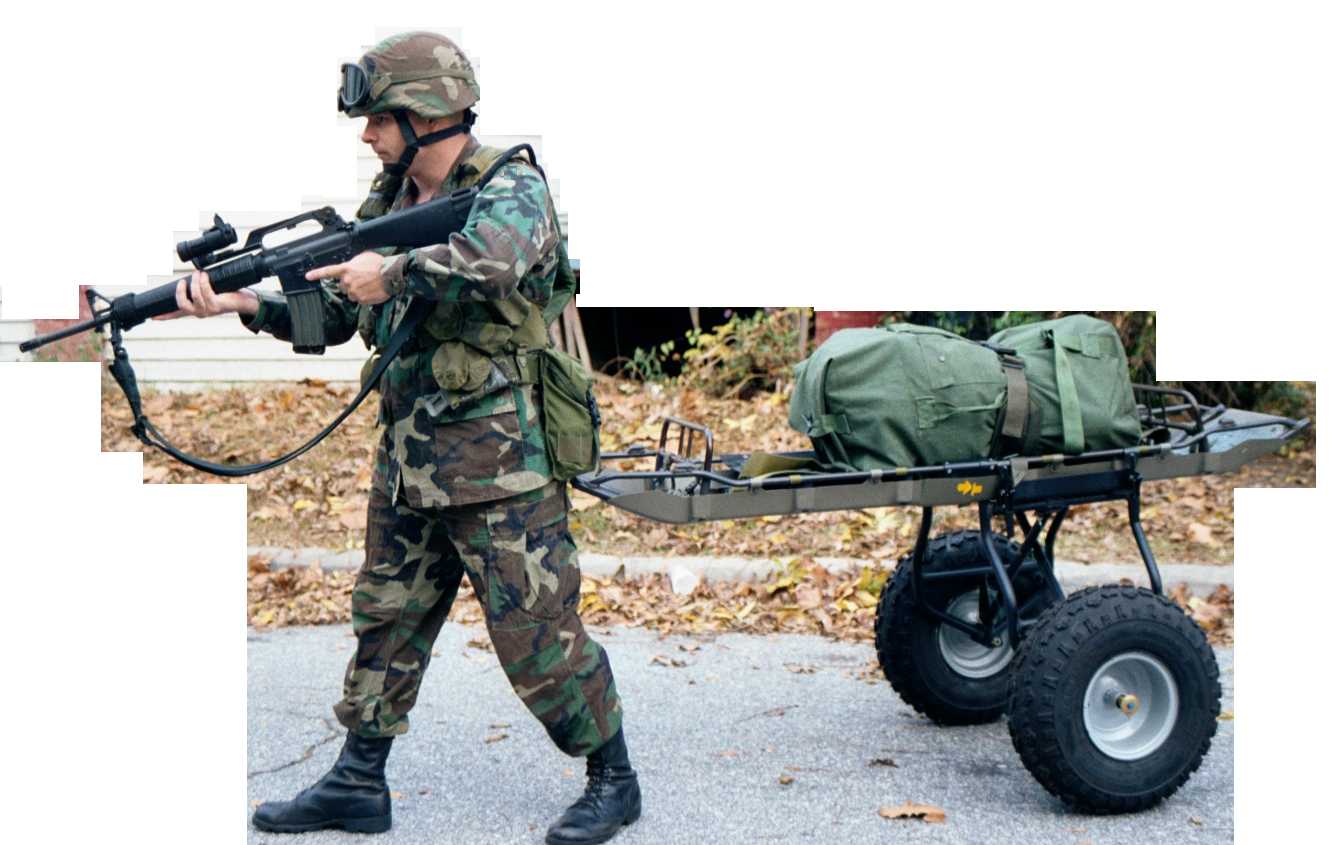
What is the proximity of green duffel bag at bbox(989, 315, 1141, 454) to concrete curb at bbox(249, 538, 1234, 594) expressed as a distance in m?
2.44

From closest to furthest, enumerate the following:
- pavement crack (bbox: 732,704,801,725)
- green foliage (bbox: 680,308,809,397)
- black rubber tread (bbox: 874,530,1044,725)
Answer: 1. black rubber tread (bbox: 874,530,1044,725)
2. pavement crack (bbox: 732,704,801,725)
3. green foliage (bbox: 680,308,809,397)

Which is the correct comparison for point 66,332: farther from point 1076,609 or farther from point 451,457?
point 1076,609

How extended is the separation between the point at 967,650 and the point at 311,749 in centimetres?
248

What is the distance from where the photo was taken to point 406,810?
4.58 meters

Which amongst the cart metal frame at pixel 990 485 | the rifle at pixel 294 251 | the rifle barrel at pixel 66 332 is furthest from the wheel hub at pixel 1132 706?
the rifle barrel at pixel 66 332

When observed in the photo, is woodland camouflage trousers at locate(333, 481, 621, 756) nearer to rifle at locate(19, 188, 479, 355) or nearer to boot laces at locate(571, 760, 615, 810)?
boot laces at locate(571, 760, 615, 810)

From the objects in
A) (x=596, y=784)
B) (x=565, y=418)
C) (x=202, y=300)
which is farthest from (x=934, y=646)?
(x=202, y=300)

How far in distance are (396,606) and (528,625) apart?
466 mm

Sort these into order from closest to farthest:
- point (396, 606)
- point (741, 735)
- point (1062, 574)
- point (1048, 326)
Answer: point (396, 606) → point (1048, 326) → point (741, 735) → point (1062, 574)

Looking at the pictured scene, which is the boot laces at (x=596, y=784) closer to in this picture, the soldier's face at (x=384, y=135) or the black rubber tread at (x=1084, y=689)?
the black rubber tread at (x=1084, y=689)

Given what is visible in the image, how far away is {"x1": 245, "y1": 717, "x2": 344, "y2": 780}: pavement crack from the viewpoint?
Result: 4.87m

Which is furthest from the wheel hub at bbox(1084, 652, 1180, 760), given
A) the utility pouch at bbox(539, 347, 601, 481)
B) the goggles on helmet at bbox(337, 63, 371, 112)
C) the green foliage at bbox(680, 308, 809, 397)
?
the green foliage at bbox(680, 308, 809, 397)

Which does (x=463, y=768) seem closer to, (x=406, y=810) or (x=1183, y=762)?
(x=406, y=810)

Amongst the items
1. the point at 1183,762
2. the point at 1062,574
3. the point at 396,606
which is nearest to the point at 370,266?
the point at 396,606
